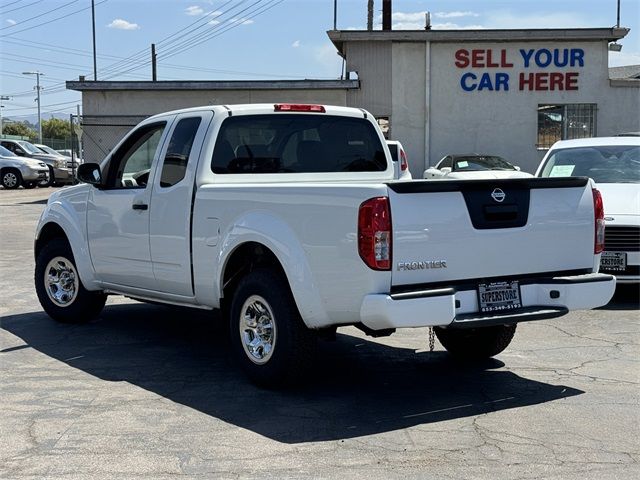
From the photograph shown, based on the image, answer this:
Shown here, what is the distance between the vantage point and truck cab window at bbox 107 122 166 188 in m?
7.90

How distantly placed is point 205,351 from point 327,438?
2635 millimetres

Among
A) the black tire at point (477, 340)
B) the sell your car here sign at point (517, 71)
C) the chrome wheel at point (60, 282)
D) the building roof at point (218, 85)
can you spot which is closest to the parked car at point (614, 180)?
the black tire at point (477, 340)

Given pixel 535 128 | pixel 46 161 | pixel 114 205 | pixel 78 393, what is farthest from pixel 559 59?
pixel 78 393

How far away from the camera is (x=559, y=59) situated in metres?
28.0

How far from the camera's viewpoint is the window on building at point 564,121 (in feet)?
92.5

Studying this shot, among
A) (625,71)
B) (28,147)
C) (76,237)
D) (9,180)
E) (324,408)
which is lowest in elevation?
(324,408)

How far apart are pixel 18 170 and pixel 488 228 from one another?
31092 millimetres

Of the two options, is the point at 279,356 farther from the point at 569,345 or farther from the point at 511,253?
the point at 569,345

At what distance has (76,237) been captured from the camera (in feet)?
27.7

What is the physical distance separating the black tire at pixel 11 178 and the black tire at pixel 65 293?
26999 millimetres

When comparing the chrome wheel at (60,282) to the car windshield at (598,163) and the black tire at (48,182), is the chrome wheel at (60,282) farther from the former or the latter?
the black tire at (48,182)

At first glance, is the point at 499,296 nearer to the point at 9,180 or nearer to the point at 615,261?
the point at 615,261

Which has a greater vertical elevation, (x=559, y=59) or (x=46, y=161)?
(x=559, y=59)

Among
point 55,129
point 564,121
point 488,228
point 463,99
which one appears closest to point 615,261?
point 488,228
